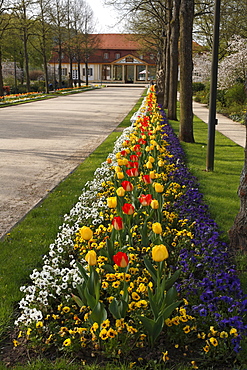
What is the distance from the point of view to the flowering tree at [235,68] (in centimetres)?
2212

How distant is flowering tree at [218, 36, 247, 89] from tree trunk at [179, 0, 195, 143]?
12569mm

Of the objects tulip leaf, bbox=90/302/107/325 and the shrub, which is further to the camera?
the shrub

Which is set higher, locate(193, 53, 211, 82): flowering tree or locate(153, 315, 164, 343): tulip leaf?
locate(193, 53, 211, 82): flowering tree

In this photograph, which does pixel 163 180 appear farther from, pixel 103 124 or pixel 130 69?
pixel 130 69

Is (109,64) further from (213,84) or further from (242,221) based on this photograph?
(242,221)

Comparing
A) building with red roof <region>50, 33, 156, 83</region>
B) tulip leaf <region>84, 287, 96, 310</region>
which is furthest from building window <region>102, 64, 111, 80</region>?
tulip leaf <region>84, 287, 96, 310</region>

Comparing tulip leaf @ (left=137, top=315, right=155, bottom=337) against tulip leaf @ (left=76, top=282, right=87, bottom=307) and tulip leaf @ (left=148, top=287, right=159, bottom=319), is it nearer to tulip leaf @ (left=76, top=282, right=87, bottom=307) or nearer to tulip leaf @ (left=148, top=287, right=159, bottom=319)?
tulip leaf @ (left=148, top=287, right=159, bottom=319)

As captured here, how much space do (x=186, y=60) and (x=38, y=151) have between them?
425 centimetres

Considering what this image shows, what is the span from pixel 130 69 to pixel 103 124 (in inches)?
2972

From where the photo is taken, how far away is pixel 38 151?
35.3 ft

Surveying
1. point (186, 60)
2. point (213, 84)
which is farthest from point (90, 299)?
point (186, 60)

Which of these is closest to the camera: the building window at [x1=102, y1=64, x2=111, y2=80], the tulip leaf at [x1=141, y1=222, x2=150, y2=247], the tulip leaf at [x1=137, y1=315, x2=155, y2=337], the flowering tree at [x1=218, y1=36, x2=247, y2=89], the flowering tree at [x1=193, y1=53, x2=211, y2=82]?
the tulip leaf at [x1=137, y1=315, x2=155, y2=337]

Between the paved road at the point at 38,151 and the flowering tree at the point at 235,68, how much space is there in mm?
7400

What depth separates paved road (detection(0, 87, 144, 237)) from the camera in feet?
21.6
